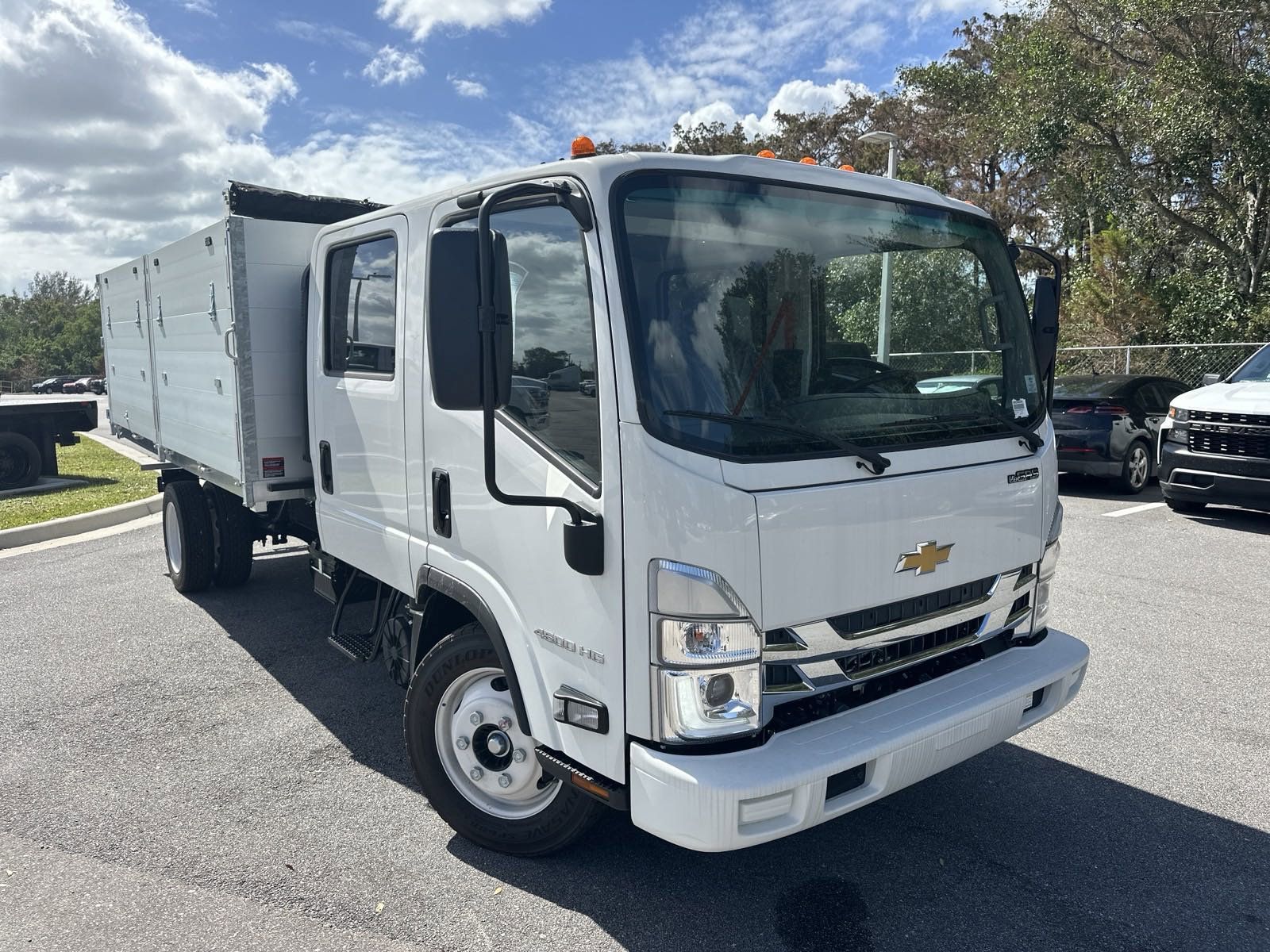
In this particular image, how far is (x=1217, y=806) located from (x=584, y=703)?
272cm

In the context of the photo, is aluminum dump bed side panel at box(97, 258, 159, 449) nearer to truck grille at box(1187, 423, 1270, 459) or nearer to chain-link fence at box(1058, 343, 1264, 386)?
truck grille at box(1187, 423, 1270, 459)

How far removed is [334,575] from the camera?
474 cm

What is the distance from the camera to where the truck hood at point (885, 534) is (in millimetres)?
2633

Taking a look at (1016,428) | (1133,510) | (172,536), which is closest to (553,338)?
(1016,428)

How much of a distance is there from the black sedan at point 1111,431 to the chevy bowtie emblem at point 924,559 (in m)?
8.36

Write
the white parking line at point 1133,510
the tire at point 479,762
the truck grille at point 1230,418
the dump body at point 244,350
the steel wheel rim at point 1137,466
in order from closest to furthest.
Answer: the tire at point 479,762
the dump body at point 244,350
the truck grille at point 1230,418
the white parking line at point 1133,510
the steel wheel rim at point 1137,466

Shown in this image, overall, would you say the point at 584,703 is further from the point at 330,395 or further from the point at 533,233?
the point at 330,395

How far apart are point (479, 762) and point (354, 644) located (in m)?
1.30

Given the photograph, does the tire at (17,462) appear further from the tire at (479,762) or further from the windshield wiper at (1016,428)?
the windshield wiper at (1016,428)

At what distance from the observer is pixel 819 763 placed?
2.56 metres

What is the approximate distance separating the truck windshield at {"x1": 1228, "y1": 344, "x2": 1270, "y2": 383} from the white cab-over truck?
21.8ft

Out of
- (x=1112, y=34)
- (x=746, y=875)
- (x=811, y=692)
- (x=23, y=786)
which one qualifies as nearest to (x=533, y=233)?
(x=811, y=692)

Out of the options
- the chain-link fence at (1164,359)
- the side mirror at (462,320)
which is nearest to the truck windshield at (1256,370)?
the chain-link fence at (1164,359)

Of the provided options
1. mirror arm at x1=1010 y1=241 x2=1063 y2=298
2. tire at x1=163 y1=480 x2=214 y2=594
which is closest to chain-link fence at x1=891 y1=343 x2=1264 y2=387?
mirror arm at x1=1010 y1=241 x2=1063 y2=298
